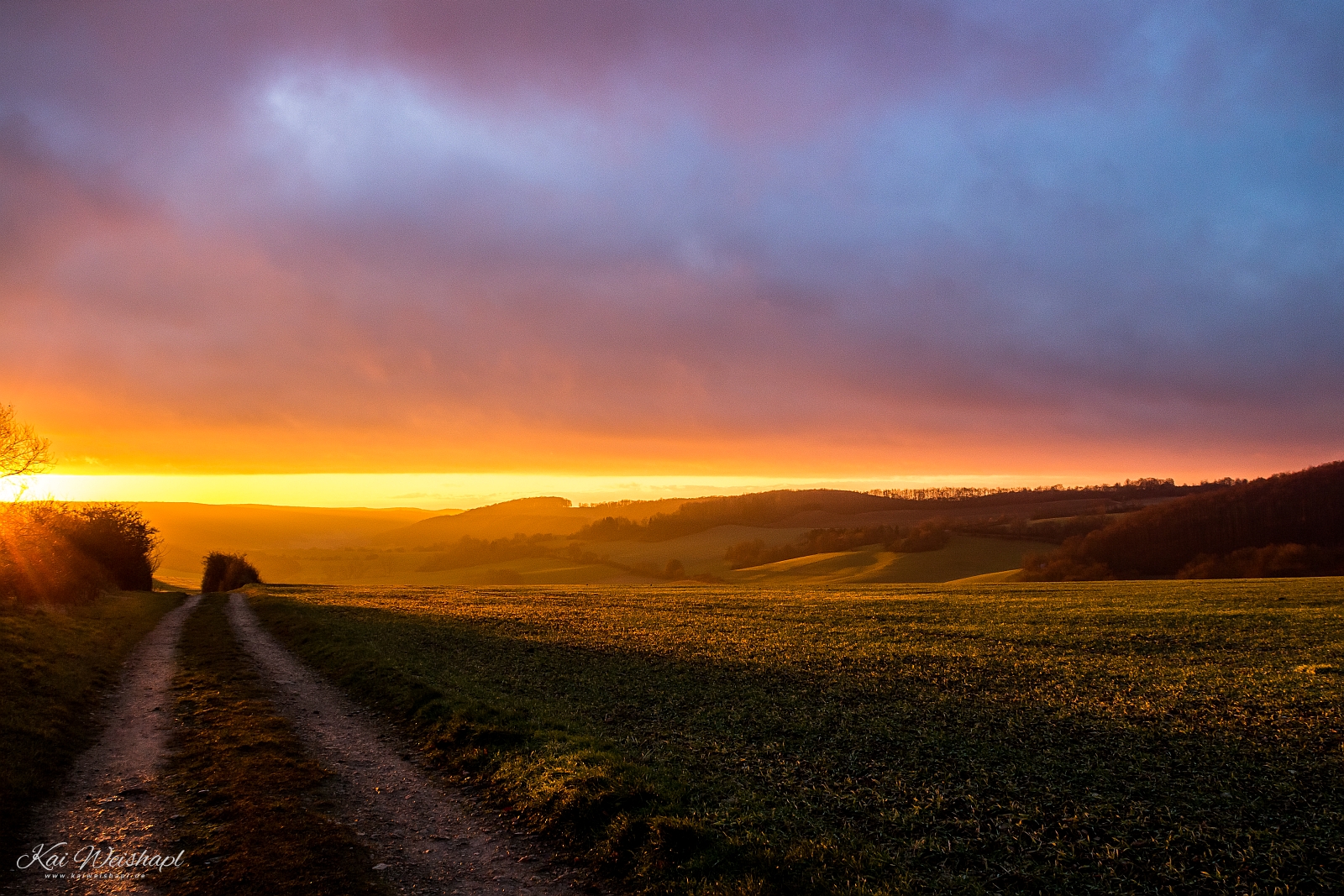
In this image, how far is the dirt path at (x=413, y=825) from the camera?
830cm

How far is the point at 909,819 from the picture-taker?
32.0 ft

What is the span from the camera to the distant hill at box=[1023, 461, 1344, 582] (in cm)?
9438

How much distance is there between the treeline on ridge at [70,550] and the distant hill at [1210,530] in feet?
302

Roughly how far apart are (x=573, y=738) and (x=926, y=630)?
22.0m

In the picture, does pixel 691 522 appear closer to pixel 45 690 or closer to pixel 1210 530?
pixel 1210 530

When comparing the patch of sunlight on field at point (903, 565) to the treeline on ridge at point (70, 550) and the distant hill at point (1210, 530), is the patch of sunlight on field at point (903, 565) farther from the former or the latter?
the treeline on ridge at point (70, 550)

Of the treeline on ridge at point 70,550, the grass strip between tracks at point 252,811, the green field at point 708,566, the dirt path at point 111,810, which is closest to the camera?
the grass strip between tracks at point 252,811

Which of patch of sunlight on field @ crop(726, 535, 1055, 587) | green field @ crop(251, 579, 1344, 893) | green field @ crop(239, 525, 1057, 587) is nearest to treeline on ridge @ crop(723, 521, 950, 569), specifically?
green field @ crop(239, 525, 1057, 587)

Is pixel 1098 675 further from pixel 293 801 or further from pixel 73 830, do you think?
pixel 73 830

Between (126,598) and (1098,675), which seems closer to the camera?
(1098,675)

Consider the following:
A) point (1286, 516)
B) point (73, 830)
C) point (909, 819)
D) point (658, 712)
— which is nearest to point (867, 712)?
point (658, 712)

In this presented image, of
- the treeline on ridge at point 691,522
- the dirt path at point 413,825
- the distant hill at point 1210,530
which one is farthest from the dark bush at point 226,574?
the treeline on ridge at point 691,522

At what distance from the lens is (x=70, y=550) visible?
42.3 metres

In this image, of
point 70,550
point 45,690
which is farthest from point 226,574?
point 45,690
